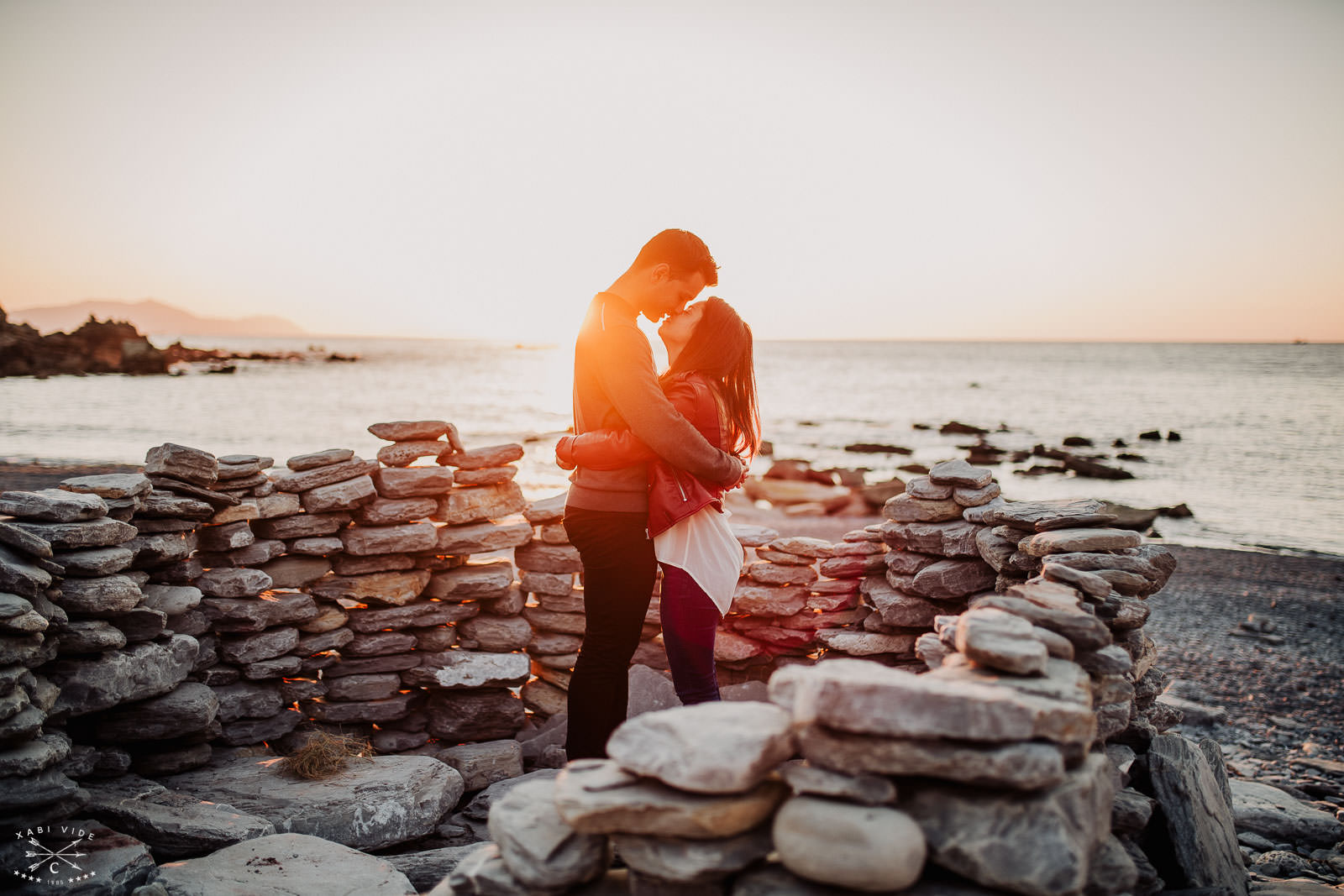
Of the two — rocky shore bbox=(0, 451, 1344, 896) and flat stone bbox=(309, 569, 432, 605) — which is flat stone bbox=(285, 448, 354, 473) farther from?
flat stone bbox=(309, 569, 432, 605)

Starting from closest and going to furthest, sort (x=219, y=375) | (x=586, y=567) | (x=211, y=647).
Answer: (x=586, y=567) → (x=211, y=647) → (x=219, y=375)

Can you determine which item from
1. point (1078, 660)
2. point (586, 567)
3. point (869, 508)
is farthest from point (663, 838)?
point (869, 508)

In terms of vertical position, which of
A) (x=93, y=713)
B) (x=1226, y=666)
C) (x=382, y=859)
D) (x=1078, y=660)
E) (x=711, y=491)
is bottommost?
(x=1226, y=666)

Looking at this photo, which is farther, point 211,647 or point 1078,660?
point 211,647

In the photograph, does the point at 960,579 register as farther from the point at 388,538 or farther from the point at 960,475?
the point at 388,538

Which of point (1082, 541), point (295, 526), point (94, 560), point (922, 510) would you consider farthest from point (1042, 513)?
point (94, 560)

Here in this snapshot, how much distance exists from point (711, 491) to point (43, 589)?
3.53 meters

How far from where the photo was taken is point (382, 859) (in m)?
4.13

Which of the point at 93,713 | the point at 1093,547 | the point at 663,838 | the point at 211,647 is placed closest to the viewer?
the point at 663,838

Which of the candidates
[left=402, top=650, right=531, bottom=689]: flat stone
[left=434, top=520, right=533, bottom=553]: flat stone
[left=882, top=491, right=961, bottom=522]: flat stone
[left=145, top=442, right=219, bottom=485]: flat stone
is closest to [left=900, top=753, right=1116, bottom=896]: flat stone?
[left=882, top=491, right=961, bottom=522]: flat stone

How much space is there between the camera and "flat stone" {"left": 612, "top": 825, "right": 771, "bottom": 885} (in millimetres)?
2557

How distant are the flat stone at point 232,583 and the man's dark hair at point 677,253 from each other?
143 inches

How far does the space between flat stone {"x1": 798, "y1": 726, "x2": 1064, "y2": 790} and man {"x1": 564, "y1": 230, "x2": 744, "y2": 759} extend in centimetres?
160

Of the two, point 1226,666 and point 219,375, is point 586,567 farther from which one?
point 219,375
